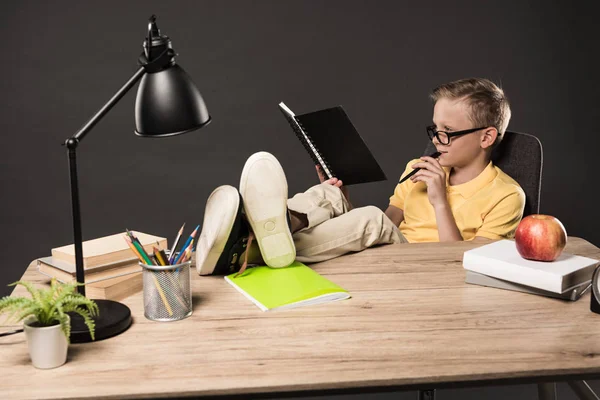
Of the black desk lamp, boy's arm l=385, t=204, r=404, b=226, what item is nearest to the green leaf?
the black desk lamp

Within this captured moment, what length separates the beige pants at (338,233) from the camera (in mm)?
1601

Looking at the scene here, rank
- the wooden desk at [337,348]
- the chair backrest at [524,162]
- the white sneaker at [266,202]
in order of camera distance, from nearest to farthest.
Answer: the wooden desk at [337,348] → the white sneaker at [266,202] → the chair backrest at [524,162]

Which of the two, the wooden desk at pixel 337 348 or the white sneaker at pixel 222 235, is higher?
the white sneaker at pixel 222 235

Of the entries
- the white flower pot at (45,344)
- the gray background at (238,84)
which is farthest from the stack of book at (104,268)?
the gray background at (238,84)

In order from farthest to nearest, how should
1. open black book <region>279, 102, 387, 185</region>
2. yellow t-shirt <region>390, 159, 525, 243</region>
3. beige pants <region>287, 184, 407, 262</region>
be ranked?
yellow t-shirt <region>390, 159, 525, 243</region>
open black book <region>279, 102, 387, 185</region>
beige pants <region>287, 184, 407, 262</region>

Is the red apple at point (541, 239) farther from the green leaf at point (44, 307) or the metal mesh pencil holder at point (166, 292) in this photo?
the green leaf at point (44, 307)

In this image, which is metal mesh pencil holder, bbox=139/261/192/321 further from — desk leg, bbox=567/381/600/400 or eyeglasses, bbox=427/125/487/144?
eyeglasses, bbox=427/125/487/144

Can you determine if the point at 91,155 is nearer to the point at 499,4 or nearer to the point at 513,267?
the point at 499,4

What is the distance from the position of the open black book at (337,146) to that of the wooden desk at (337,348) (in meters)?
0.61

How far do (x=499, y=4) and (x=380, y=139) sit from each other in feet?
2.99

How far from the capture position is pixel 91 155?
3318mm

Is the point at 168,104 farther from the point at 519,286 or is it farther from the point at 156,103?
the point at 519,286

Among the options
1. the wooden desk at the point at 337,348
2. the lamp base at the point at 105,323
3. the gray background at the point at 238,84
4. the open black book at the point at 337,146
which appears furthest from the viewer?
the gray background at the point at 238,84

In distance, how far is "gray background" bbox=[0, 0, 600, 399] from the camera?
3.21 metres
